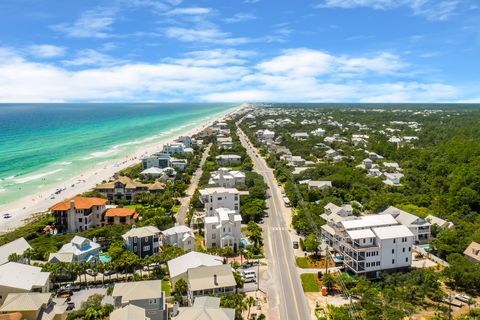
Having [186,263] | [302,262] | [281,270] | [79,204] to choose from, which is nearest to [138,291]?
[186,263]

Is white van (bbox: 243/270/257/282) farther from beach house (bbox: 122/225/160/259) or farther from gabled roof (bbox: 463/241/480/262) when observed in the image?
gabled roof (bbox: 463/241/480/262)

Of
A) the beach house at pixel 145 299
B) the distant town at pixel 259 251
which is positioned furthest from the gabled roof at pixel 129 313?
the beach house at pixel 145 299

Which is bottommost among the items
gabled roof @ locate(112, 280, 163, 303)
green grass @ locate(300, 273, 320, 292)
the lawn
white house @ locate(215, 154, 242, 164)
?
green grass @ locate(300, 273, 320, 292)

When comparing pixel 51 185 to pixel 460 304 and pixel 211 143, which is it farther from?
pixel 460 304

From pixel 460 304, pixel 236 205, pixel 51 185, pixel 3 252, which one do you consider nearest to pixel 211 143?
pixel 51 185

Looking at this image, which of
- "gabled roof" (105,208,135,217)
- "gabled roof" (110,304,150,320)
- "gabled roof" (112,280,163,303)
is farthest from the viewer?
"gabled roof" (105,208,135,217)

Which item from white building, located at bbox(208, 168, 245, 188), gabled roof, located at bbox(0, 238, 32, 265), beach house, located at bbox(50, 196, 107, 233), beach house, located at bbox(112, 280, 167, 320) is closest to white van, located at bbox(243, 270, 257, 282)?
beach house, located at bbox(112, 280, 167, 320)

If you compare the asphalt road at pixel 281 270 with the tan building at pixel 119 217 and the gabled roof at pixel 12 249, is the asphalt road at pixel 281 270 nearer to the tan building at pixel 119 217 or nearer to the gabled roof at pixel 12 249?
the tan building at pixel 119 217
